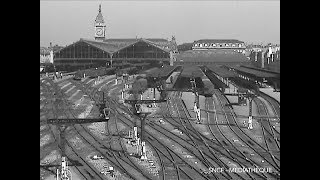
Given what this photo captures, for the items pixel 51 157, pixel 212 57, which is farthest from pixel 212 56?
pixel 51 157

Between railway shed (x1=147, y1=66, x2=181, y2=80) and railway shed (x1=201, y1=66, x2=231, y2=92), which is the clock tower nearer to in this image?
railway shed (x1=147, y1=66, x2=181, y2=80)

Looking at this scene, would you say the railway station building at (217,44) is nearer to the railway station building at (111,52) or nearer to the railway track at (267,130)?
the railway station building at (111,52)

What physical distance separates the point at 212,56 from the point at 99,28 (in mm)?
734

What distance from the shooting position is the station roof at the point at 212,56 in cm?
188

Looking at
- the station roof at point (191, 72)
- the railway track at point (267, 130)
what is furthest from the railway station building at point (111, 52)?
the railway track at point (267, 130)

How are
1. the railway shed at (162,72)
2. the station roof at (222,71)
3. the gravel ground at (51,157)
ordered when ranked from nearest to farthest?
the gravel ground at (51,157) < the railway shed at (162,72) < the station roof at (222,71)

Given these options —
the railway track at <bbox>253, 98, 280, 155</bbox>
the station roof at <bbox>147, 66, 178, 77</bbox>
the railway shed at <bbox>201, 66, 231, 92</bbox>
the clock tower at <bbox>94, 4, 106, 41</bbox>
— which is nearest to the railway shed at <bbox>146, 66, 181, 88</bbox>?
the station roof at <bbox>147, 66, 178, 77</bbox>

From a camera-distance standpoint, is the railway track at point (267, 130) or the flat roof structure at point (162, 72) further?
the railway track at point (267, 130)

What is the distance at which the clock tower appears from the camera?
148 centimetres

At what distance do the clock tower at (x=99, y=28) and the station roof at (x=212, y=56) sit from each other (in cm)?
47
